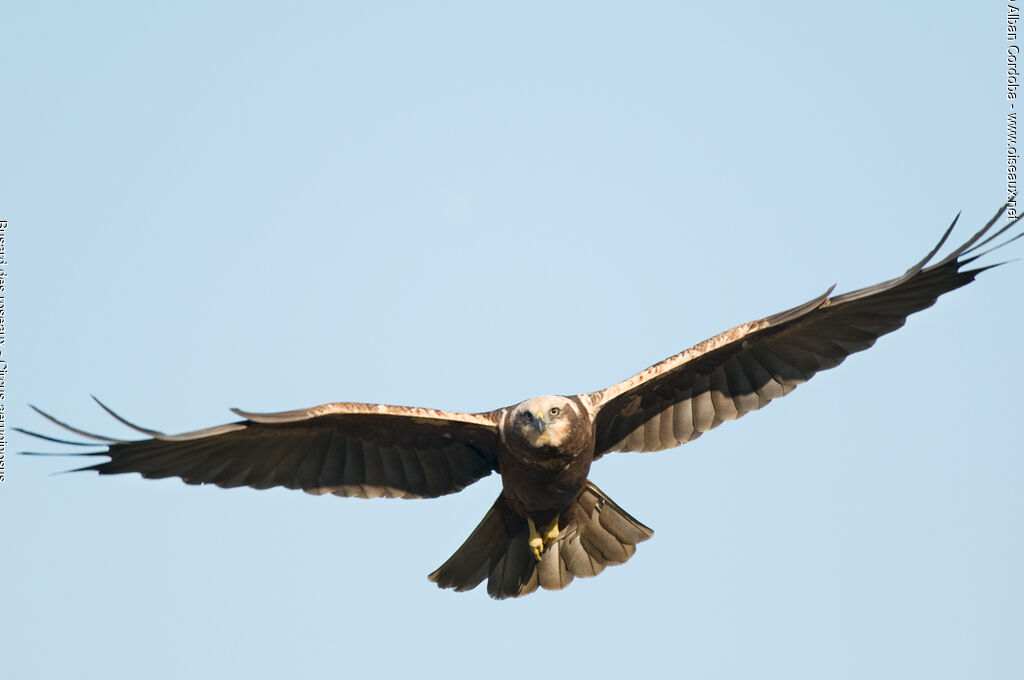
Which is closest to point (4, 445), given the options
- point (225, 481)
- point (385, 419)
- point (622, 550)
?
point (225, 481)

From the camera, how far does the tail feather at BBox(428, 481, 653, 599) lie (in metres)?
11.4

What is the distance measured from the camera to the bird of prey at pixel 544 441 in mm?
10406

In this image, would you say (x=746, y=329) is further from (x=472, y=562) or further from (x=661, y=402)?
(x=472, y=562)

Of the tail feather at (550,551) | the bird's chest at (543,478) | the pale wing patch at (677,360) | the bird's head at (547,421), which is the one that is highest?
the pale wing patch at (677,360)

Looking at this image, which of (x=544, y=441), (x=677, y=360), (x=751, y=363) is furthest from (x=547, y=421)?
(x=751, y=363)

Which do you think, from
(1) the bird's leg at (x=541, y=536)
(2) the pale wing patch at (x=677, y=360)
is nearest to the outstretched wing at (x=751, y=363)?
(2) the pale wing patch at (x=677, y=360)

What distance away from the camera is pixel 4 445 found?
11516 millimetres

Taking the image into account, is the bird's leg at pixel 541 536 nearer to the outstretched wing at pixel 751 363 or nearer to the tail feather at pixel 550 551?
the tail feather at pixel 550 551

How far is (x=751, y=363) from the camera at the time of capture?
11.2 m

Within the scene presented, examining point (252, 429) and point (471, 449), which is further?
point (471, 449)

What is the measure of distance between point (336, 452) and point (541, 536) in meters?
1.64

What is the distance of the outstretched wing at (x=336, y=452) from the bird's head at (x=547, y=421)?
53 centimetres

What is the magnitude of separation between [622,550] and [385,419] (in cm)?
209

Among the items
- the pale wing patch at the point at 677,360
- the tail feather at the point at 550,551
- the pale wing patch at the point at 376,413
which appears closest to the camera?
the pale wing patch at the point at 376,413
